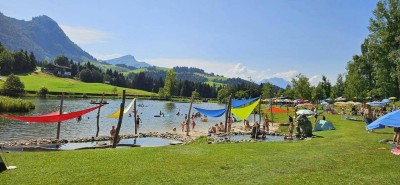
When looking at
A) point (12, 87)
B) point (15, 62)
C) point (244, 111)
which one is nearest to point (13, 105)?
point (12, 87)

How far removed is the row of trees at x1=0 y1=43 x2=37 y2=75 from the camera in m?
147

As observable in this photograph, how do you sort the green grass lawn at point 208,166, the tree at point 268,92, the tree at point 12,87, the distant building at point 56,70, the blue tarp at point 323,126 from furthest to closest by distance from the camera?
the distant building at point 56,70 → the tree at point 268,92 → the tree at point 12,87 → the blue tarp at point 323,126 → the green grass lawn at point 208,166

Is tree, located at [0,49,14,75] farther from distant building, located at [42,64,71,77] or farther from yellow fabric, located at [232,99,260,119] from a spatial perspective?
yellow fabric, located at [232,99,260,119]

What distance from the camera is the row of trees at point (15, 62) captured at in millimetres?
146625

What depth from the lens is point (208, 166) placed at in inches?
583

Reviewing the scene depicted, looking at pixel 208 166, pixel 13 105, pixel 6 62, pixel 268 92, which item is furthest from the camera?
pixel 268 92

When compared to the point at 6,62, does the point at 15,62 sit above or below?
above

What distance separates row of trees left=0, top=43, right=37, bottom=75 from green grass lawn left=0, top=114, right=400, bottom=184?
151 m

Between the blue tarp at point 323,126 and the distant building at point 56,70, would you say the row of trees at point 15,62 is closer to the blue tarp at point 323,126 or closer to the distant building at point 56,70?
the distant building at point 56,70

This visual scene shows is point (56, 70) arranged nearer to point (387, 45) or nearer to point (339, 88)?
point (339, 88)

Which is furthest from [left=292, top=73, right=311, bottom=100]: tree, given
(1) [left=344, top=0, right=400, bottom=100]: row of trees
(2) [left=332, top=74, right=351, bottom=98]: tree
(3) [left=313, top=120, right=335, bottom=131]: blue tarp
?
(3) [left=313, top=120, right=335, bottom=131]: blue tarp

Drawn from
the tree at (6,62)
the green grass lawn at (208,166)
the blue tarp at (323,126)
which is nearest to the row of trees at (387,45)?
the blue tarp at (323,126)

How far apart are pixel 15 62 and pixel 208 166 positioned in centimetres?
16557

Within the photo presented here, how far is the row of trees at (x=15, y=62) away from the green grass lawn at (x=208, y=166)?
151m
